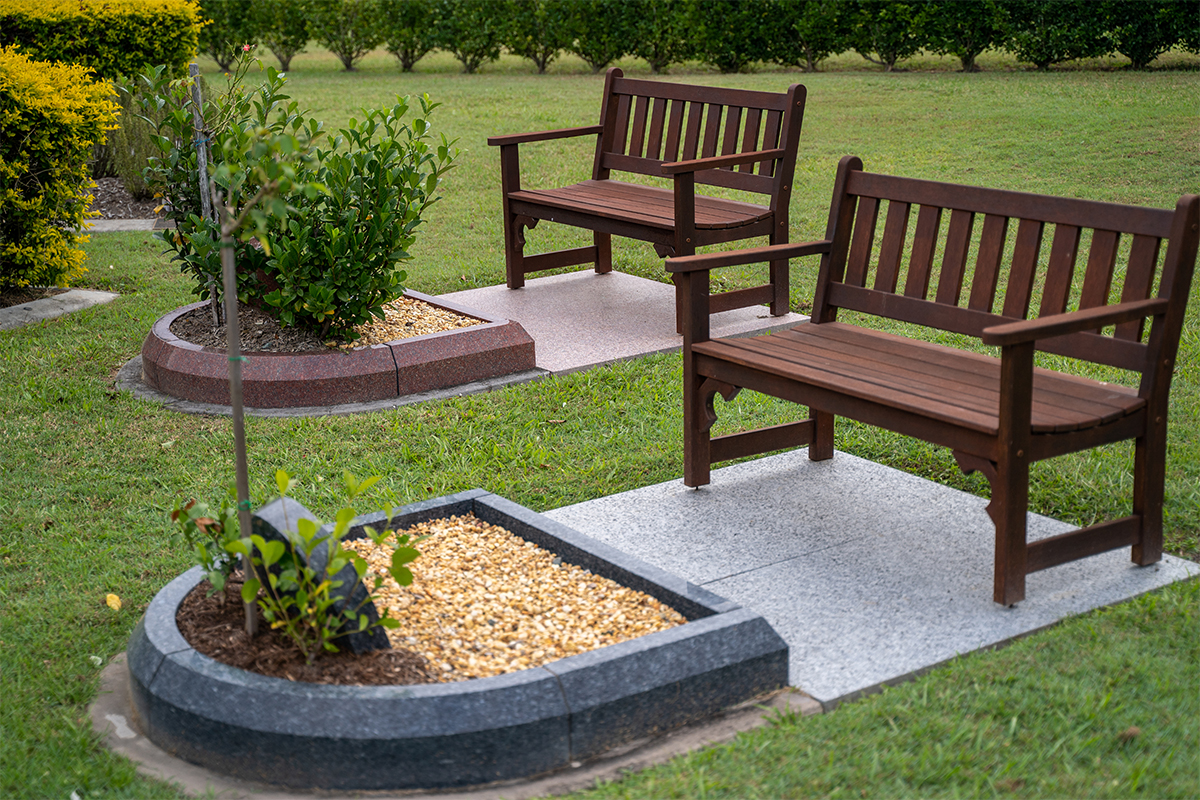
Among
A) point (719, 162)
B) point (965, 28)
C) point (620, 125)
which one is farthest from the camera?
point (965, 28)

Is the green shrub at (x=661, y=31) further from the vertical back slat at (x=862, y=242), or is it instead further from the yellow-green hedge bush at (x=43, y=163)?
the vertical back slat at (x=862, y=242)

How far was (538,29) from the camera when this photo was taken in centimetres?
2120

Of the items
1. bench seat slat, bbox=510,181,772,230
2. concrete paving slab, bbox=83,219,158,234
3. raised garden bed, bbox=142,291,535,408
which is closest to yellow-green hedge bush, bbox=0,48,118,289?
raised garden bed, bbox=142,291,535,408

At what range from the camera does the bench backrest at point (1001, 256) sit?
3.73 metres

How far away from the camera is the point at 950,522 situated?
173 inches

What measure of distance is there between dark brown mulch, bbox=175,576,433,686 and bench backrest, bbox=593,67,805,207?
4411 millimetres

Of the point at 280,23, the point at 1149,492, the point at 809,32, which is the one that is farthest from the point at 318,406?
the point at 280,23

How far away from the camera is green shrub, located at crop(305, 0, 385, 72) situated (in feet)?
71.3

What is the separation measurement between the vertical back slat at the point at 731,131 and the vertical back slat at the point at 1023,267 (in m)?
3.25

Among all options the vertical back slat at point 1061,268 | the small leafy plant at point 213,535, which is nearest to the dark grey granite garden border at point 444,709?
the small leafy plant at point 213,535

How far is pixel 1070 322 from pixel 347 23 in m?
20.4

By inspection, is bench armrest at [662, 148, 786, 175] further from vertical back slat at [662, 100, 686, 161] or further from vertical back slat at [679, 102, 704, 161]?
vertical back slat at [662, 100, 686, 161]

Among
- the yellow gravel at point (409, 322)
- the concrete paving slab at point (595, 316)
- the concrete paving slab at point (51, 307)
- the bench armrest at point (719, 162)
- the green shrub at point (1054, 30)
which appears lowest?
the concrete paving slab at point (595, 316)

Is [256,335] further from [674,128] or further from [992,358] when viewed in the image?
[992,358]
